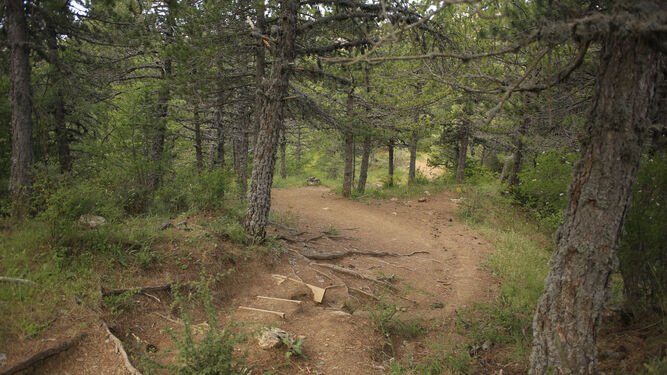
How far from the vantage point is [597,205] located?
3.00m

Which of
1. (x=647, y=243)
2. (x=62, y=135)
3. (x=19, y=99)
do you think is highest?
(x=19, y=99)

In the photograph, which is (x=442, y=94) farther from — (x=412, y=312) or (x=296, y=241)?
(x=296, y=241)

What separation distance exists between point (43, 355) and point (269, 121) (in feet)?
17.7

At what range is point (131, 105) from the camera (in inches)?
375

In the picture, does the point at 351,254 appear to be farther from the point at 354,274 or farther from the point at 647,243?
the point at 647,243

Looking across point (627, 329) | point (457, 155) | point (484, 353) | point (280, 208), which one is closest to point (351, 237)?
point (280, 208)

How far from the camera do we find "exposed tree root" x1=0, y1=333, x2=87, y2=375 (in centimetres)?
339

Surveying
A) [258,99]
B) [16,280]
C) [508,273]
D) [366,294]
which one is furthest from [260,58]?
[508,273]

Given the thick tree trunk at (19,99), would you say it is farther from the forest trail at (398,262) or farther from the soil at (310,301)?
the forest trail at (398,262)

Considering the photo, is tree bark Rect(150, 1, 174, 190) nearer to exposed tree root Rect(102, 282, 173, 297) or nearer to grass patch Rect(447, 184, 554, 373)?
exposed tree root Rect(102, 282, 173, 297)

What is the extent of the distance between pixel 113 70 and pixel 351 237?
28.3 feet

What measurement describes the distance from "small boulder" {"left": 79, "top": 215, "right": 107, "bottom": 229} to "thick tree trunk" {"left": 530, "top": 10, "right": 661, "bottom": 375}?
6.89 metres

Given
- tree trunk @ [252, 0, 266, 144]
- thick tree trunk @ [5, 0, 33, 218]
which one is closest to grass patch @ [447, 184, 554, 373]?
tree trunk @ [252, 0, 266, 144]

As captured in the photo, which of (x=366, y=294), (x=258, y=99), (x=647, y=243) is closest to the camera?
(x=647, y=243)
